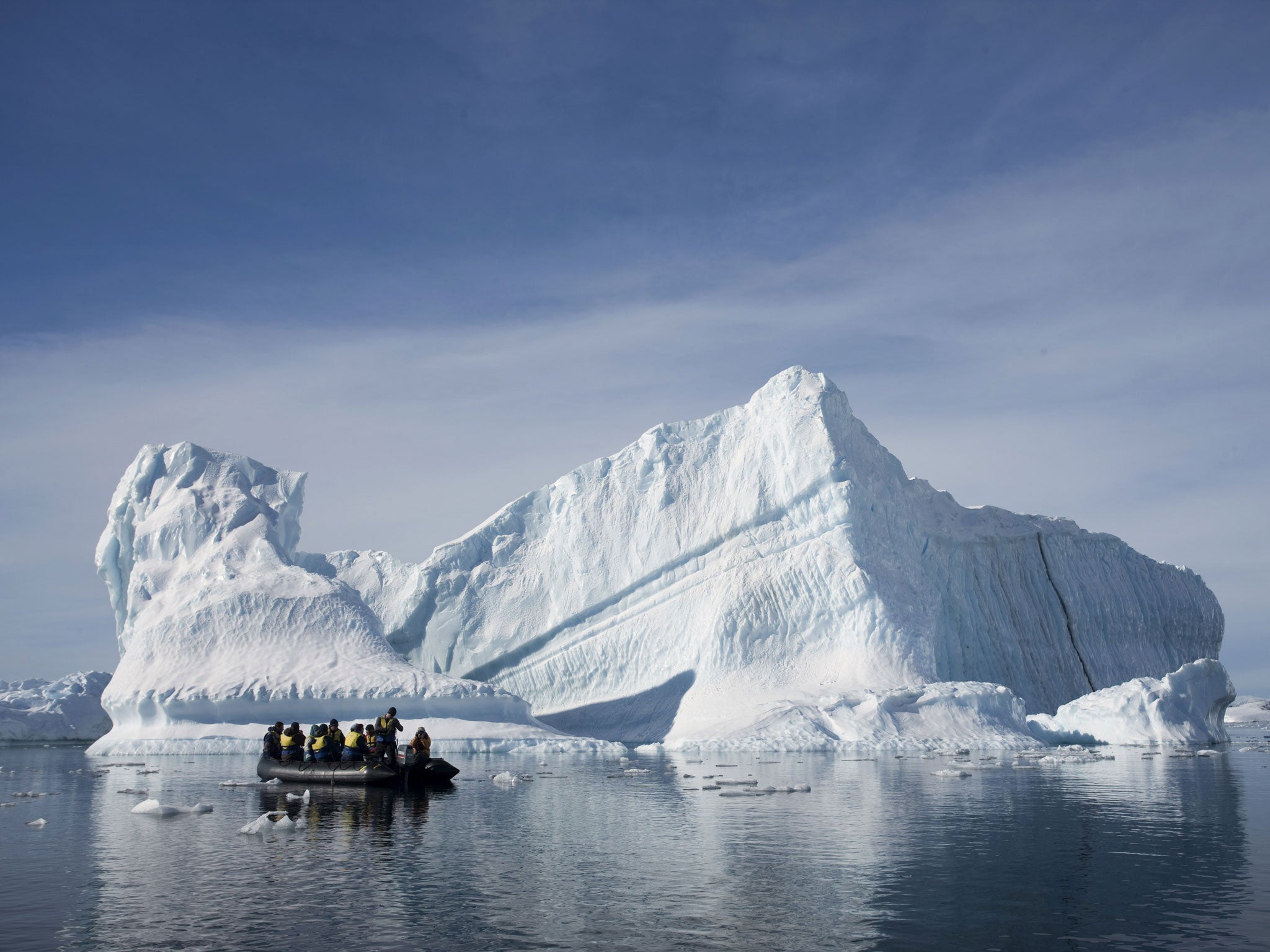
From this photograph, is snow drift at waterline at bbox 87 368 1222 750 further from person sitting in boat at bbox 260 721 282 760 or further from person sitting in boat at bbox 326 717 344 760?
person sitting in boat at bbox 326 717 344 760

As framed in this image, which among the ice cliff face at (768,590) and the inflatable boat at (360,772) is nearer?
the inflatable boat at (360,772)

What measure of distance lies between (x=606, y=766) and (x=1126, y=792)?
41.0 ft

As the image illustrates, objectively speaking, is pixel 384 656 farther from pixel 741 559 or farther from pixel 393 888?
pixel 393 888

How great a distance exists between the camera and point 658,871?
36.6 feet

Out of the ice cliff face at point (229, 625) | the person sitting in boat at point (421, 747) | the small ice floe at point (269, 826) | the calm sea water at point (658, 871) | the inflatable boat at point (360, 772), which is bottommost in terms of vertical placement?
the calm sea water at point (658, 871)

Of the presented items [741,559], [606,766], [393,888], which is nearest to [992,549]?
[741,559]

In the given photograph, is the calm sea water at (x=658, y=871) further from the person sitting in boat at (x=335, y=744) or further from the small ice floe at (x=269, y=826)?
the person sitting in boat at (x=335, y=744)

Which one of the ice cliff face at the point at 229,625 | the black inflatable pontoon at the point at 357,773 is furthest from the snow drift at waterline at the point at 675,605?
the black inflatable pontoon at the point at 357,773

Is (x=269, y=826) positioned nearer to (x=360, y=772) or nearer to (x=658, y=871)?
(x=658, y=871)

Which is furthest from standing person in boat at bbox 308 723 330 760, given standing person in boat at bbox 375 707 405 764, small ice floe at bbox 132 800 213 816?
small ice floe at bbox 132 800 213 816

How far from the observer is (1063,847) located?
12438mm

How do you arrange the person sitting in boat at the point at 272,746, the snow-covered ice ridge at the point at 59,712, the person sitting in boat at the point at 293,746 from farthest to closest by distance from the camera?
1. the snow-covered ice ridge at the point at 59,712
2. the person sitting in boat at the point at 272,746
3. the person sitting in boat at the point at 293,746

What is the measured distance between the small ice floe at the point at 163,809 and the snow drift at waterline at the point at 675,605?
15791 mm

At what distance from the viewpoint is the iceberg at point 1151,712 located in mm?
32156
